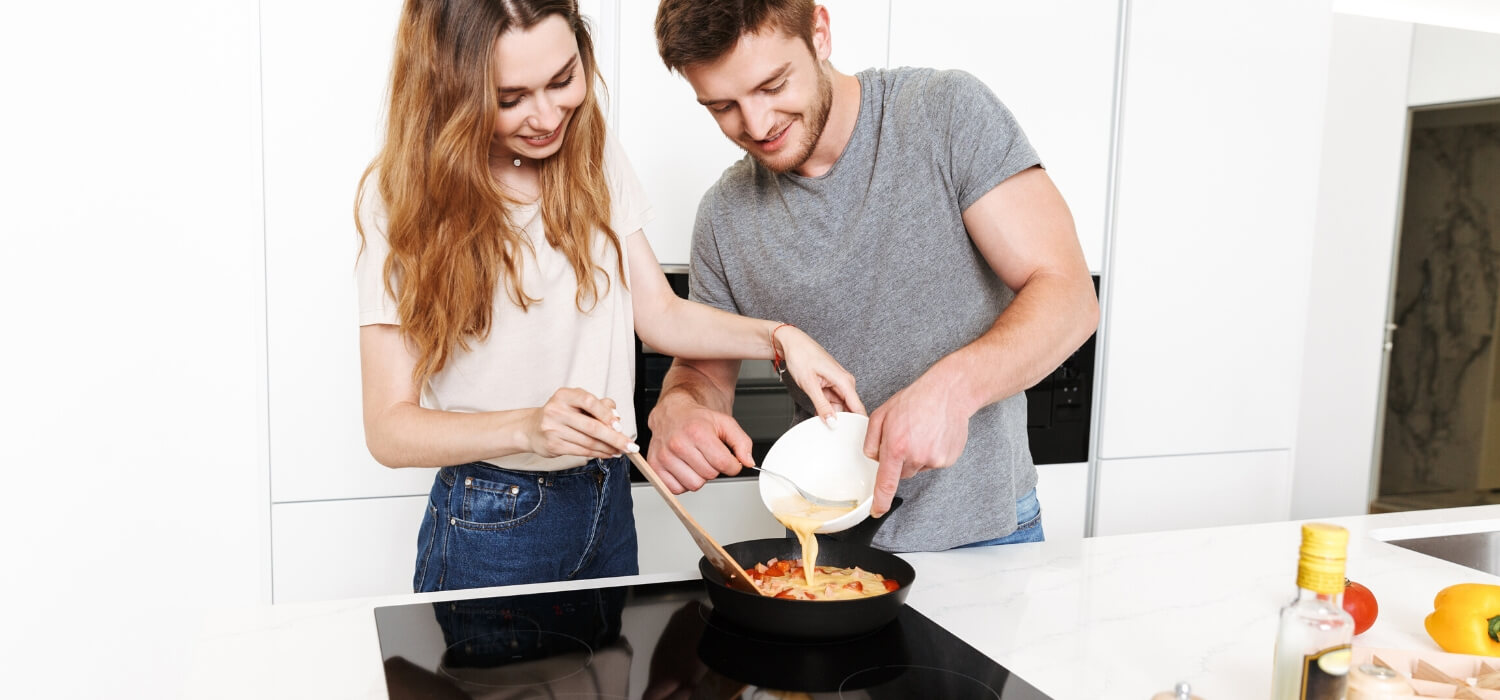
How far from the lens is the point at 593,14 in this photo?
2188 mm

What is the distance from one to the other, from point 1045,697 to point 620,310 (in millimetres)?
820

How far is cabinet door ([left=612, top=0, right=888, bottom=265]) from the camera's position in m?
2.21

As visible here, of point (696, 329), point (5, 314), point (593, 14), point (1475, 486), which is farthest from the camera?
point (1475, 486)

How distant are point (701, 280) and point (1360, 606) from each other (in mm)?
1034

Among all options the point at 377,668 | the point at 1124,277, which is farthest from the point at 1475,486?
the point at 377,668

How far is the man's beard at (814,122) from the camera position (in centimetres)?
150

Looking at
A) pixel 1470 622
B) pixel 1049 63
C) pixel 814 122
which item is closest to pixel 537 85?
pixel 814 122

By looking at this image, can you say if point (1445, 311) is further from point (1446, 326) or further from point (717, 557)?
point (717, 557)

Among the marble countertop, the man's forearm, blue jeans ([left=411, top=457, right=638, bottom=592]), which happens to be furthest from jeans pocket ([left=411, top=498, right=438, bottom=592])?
the man's forearm

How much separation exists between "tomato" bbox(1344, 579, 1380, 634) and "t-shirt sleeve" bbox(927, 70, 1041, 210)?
653 millimetres

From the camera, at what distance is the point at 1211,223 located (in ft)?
8.90

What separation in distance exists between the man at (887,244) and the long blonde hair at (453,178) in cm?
24

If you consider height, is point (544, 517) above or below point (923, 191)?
below

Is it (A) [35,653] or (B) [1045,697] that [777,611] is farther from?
(A) [35,653]
